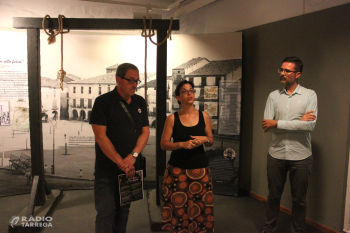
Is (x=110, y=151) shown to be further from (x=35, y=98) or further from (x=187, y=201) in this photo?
(x=35, y=98)

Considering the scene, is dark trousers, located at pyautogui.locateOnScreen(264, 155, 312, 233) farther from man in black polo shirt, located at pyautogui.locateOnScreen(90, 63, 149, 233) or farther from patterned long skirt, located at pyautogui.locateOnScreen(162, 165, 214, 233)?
man in black polo shirt, located at pyautogui.locateOnScreen(90, 63, 149, 233)

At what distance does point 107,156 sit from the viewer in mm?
2074

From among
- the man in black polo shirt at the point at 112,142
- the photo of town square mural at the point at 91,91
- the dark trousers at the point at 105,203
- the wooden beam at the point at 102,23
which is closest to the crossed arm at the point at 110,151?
the man in black polo shirt at the point at 112,142

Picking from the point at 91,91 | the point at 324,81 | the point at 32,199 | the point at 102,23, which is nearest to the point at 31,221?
the point at 32,199

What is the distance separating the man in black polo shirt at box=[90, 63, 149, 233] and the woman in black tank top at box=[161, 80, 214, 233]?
0.37 meters

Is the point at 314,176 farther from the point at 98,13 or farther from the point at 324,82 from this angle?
the point at 98,13

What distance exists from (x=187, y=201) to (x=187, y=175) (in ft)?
0.80

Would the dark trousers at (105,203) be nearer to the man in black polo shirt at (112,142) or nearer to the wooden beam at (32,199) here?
the man in black polo shirt at (112,142)

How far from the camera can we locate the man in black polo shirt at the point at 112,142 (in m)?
2.05

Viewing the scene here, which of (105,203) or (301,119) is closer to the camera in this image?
(105,203)

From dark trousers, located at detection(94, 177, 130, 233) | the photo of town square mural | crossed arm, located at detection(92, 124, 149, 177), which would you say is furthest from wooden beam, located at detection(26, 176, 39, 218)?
crossed arm, located at detection(92, 124, 149, 177)

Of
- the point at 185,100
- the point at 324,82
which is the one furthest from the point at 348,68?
the point at 185,100

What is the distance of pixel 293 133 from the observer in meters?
2.56

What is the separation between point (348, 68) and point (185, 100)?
170 centimetres
